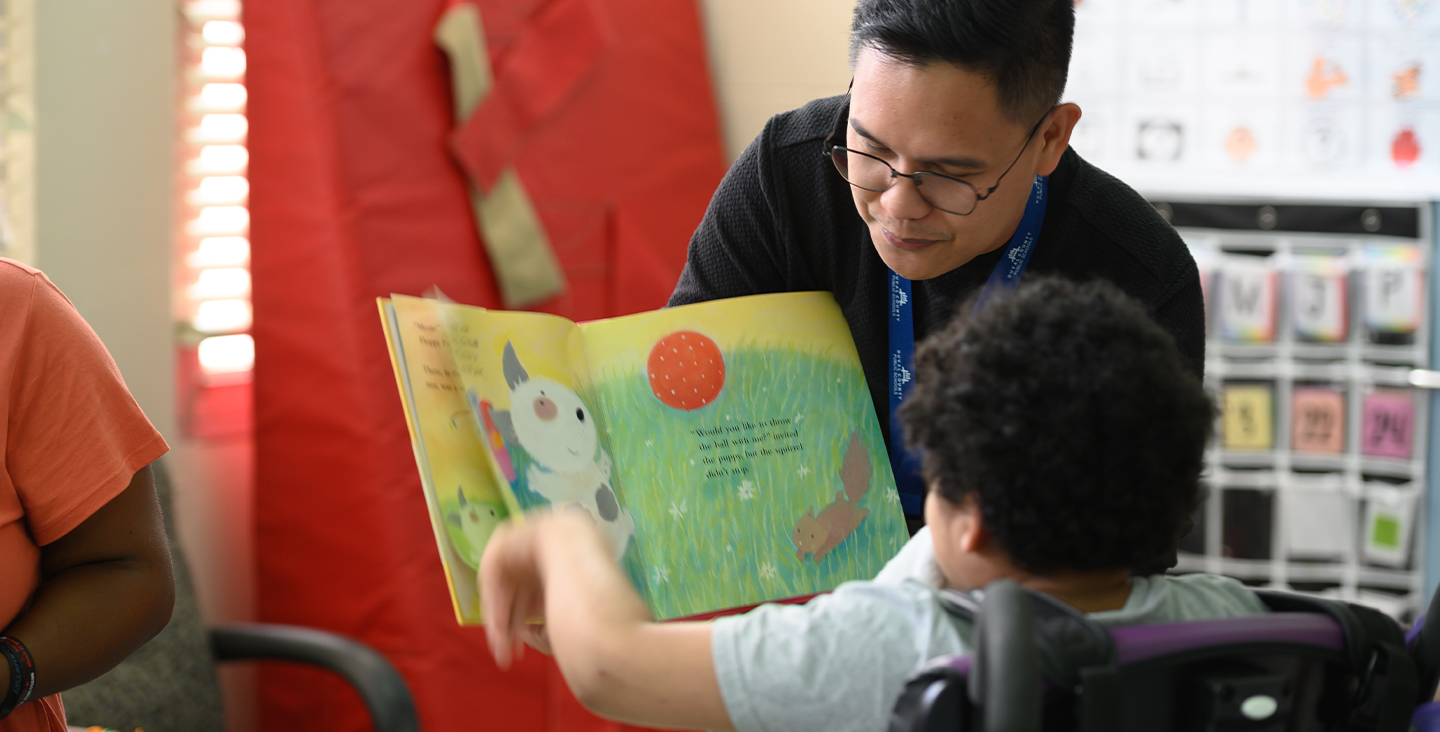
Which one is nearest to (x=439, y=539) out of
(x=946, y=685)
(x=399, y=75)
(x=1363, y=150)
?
(x=946, y=685)

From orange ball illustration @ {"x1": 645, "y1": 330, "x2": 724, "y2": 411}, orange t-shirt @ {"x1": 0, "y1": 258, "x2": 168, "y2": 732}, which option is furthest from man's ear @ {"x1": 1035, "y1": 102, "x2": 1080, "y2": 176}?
orange t-shirt @ {"x1": 0, "y1": 258, "x2": 168, "y2": 732}

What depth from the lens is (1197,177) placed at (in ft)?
8.44

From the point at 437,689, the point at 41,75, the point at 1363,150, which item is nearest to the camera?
the point at 41,75

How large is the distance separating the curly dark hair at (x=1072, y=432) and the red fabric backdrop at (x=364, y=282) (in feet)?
4.73

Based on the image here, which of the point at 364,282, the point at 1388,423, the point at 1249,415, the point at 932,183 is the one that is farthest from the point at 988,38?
the point at 1388,423

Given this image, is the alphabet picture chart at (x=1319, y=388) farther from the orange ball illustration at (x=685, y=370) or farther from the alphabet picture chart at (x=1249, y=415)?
the orange ball illustration at (x=685, y=370)

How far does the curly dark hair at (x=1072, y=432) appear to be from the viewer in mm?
752

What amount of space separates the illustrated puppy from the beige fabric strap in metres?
1.13

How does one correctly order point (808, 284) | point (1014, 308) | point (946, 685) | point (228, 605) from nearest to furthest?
point (946, 685) < point (1014, 308) < point (808, 284) < point (228, 605)

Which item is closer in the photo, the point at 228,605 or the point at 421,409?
the point at 421,409

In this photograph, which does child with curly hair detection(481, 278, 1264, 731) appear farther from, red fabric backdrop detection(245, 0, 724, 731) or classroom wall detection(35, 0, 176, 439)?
classroom wall detection(35, 0, 176, 439)

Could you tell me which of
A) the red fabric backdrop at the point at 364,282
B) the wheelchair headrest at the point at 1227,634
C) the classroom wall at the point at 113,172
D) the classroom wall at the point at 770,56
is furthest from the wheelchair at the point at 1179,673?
the classroom wall at the point at 770,56

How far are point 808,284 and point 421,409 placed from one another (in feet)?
1.73

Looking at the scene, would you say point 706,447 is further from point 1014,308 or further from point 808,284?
point 1014,308
